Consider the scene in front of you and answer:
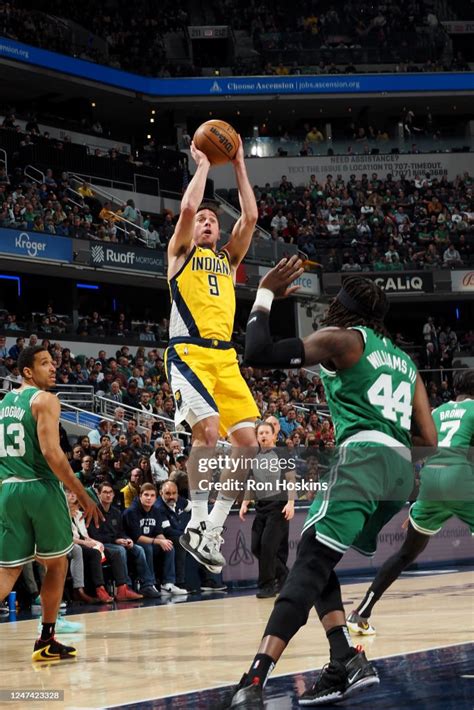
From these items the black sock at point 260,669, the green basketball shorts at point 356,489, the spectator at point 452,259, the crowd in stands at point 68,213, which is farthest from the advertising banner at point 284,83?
the black sock at point 260,669

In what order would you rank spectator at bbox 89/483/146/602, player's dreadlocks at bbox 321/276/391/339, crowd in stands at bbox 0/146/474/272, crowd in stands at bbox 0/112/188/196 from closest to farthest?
player's dreadlocks at bbox 321/276/391/339 < spectator at bbox 89/483/146/602 < crowd in stands at bbox 0/146/474/272 < crowd in stands at bbox 0/112/188/196

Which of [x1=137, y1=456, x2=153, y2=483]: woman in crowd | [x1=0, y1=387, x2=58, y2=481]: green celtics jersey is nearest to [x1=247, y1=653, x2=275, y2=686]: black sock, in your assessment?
[x1=0, y1=387, x2=58, y2=481]: green celtics jersey

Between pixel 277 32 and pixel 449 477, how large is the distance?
36325 millimetres

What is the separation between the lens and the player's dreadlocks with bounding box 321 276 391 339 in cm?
534

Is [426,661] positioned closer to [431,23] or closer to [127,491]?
[127,491]

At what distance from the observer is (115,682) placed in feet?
20.1

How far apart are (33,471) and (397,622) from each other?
358 cm

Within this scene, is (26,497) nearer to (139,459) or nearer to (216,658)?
(216,658)

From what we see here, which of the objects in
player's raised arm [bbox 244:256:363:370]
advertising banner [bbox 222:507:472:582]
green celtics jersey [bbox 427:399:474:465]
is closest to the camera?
player's raised arm [bbox 244:256:363:370]

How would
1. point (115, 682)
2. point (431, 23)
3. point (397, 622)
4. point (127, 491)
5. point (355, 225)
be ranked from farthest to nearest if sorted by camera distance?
point (431, 23) → point (355, 225) → point (127, 491) → point (397, 622) → point (115, 682)

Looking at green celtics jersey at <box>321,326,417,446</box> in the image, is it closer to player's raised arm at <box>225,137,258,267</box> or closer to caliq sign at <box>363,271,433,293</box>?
player's raised arm at <box>225,137,258,267</box>

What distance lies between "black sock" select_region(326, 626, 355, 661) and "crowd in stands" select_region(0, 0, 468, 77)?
33.2m

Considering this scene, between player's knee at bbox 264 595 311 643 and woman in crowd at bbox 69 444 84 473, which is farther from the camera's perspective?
woman in crowd at bbox 69 444 84 473

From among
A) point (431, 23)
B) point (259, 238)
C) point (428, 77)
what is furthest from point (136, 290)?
point (431, 23)
